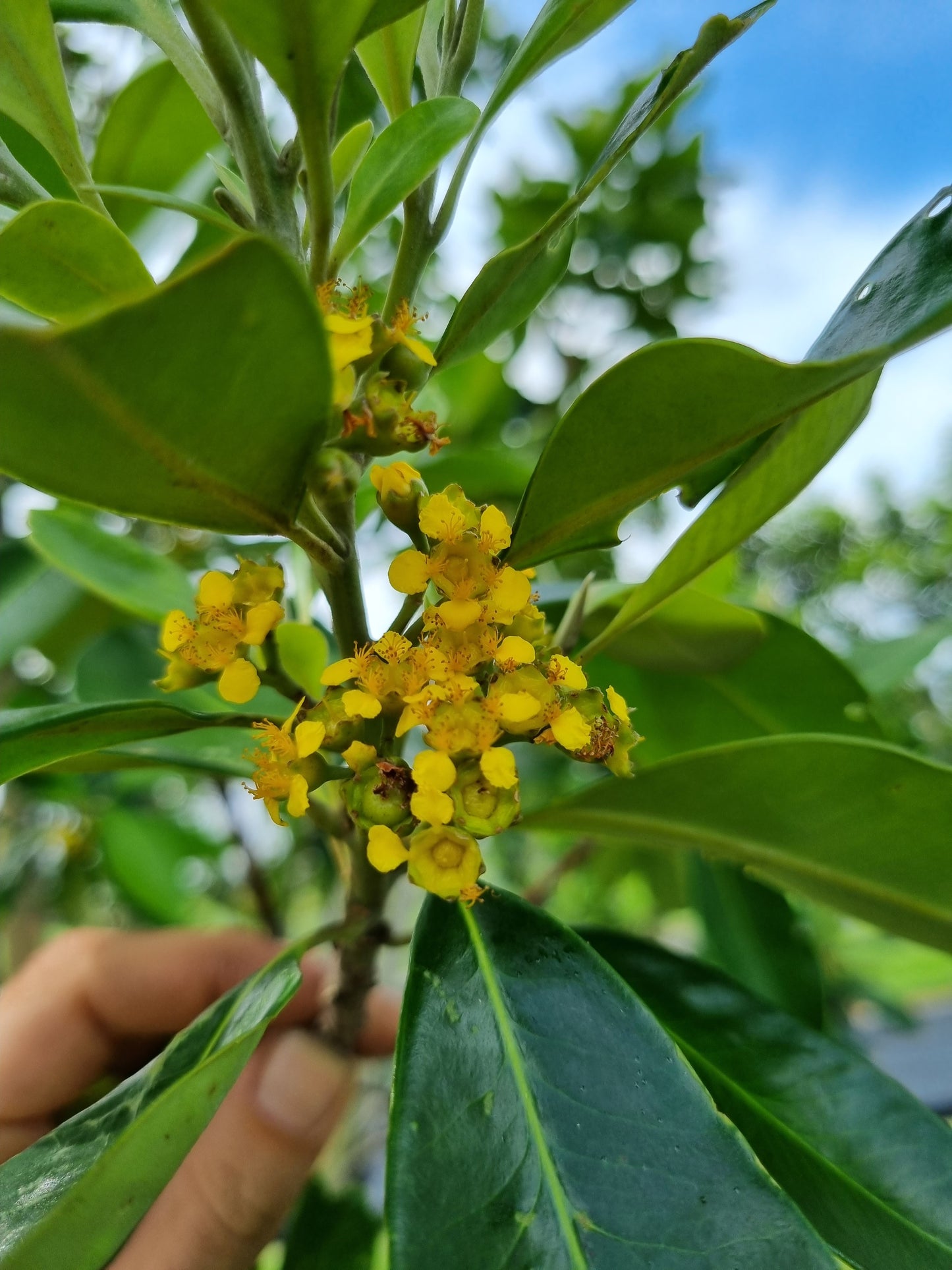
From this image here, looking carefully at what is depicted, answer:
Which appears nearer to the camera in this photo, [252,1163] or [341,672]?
[341,672]

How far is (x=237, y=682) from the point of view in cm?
71

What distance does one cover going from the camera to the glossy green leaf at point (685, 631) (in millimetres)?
978

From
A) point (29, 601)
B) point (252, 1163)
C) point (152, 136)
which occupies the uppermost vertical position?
point (152, 136)

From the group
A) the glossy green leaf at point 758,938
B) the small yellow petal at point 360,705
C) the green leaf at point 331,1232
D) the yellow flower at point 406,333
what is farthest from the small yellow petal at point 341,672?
the green leaf at point 331,1232

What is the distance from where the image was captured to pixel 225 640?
71cm

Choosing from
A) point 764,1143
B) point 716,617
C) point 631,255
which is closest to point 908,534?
point 631,255

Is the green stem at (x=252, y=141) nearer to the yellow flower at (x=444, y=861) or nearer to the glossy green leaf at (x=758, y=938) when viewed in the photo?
the yellow flower at (x=444, y=861)

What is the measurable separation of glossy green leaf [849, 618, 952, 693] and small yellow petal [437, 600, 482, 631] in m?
0.89

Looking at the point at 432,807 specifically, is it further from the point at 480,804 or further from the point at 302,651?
the point at 302,651

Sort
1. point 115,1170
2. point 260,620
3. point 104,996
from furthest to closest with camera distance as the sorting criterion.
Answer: point 104,996 < point 260,620 < point 115,1170

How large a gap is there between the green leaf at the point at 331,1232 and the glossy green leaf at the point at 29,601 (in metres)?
0.96

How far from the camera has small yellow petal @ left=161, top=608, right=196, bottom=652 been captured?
2.35ft

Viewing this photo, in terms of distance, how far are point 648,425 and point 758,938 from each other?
92 centimetres

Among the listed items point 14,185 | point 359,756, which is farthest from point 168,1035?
point 14,185
